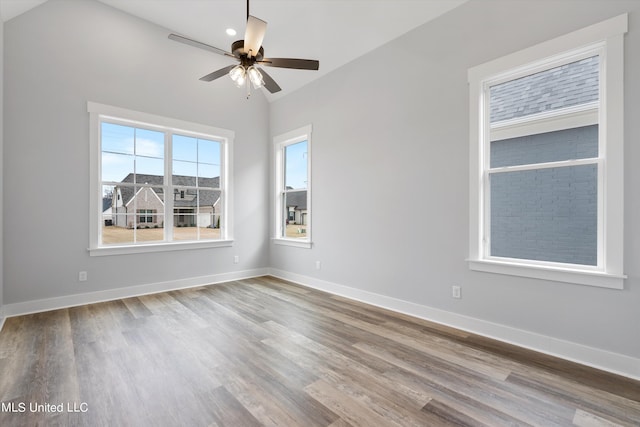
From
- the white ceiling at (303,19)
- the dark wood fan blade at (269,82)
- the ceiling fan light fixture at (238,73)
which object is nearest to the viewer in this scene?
the ceiling fan light fixture at (238,73)

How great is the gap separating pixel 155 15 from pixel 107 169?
7.52 ft

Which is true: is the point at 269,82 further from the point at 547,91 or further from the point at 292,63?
the point at 547,91

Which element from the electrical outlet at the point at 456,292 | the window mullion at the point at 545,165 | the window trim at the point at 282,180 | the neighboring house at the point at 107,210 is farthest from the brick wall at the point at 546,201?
the neighboring house at the point at 107,210

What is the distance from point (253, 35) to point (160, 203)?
3.23m

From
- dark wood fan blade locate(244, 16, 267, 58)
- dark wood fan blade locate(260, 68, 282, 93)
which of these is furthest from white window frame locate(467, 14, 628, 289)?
dark wood fan blade locate(244, 16, 267, 58)

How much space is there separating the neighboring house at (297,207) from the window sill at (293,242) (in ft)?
1.11

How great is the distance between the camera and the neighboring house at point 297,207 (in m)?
5.08

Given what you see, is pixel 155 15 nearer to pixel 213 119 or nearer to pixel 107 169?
pixel 213 119

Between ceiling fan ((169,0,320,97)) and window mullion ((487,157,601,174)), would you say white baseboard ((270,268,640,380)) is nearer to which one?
window mullion ((487,157,601,174))

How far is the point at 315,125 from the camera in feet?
15.6

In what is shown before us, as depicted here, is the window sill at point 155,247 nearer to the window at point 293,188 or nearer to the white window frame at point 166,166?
the white window frame at point 166,166

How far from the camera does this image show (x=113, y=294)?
13.1 feet

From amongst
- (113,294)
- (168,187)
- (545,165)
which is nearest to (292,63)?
(545,165)

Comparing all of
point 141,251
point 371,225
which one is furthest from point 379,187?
point 141,251
